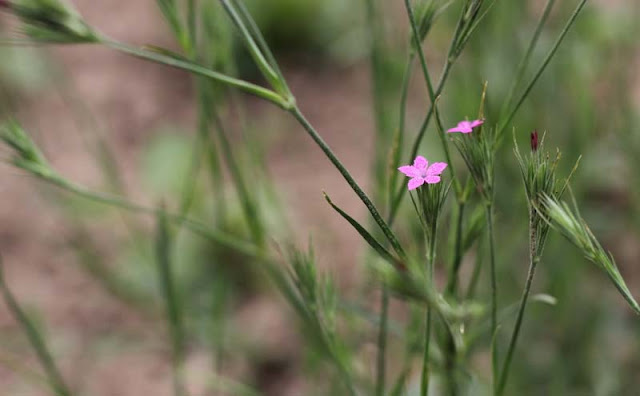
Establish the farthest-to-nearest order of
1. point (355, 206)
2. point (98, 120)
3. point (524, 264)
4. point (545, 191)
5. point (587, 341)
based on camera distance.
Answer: point (98, 120) → point (355, 206) → point (524, 264) → point (587, 341) → point (545, 191)

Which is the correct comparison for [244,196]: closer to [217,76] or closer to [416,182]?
[217,76]

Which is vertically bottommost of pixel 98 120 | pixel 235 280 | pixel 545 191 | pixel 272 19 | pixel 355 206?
pixel 545 191

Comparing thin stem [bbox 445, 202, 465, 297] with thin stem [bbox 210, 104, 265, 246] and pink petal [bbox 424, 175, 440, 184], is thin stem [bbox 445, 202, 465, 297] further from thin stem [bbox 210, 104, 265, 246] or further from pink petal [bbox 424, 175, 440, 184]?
thin stem [bbox 210, 104, 265, 246]

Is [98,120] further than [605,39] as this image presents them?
Yes

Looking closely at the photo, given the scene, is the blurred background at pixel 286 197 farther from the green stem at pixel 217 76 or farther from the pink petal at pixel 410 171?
the pink petal at pixel 410 171

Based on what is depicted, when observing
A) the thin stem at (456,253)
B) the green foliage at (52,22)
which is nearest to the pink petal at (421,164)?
the thin stem at (456,253)

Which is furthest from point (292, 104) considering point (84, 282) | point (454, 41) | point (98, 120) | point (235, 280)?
point (98, 120)

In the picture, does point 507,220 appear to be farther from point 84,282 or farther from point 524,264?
point 84,282
